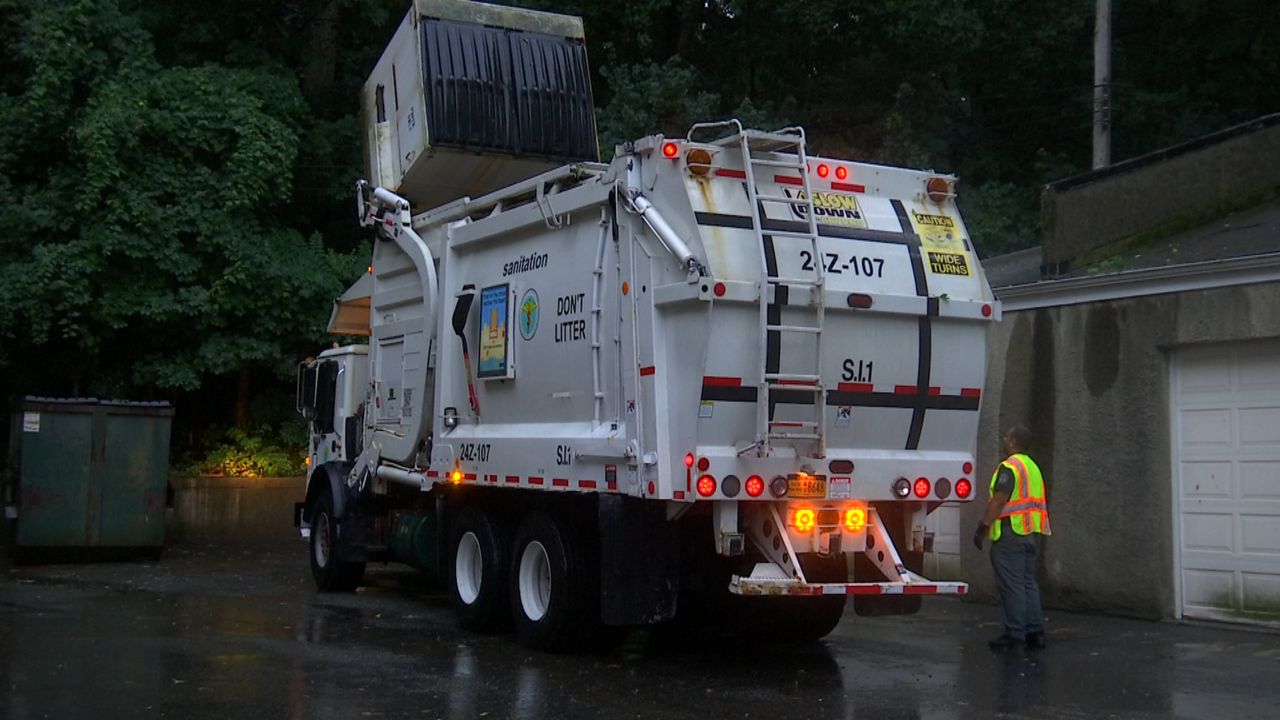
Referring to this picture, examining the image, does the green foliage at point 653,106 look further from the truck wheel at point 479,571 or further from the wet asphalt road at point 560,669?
the truck wheel at point 479,571

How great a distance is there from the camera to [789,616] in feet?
35.9

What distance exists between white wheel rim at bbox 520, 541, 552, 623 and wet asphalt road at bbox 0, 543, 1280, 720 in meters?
0.38

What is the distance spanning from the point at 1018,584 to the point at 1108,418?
8.50 feet

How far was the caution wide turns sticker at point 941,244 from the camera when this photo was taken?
9.88 metres

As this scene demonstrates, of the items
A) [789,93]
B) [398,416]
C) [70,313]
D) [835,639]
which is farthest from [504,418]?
[789,93]

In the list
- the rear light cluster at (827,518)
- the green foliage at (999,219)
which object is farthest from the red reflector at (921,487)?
the green foliage at (999,219)

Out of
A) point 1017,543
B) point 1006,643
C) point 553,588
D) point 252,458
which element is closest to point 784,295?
point 553,588

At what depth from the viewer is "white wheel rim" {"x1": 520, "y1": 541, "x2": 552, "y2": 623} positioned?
10.4 metres

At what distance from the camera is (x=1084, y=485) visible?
12.9 metres

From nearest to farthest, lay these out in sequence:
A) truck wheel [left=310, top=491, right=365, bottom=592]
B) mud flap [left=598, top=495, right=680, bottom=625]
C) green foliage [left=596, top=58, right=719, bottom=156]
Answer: mud flap [left=598, top=495, right=680, bottom=625], truck wheel [left=310, top=491, right=365, bottom=592], green foliage [left=596, top=58, right=719, bottom=156]

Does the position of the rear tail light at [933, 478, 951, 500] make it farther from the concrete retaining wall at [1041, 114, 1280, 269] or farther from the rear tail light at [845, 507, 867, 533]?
the concrete retaining wall at [1041, 114, 1280, 269]

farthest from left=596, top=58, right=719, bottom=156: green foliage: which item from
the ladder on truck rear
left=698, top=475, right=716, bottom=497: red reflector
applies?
left=698, top=475, right=716, bottom=497: red reflector

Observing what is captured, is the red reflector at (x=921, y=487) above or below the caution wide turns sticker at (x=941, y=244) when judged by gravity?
below

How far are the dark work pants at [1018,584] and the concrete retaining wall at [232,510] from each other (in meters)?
12.8
